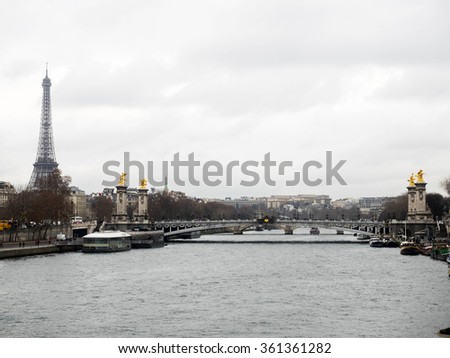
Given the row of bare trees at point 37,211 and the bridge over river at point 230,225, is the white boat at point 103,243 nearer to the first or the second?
the row of bare trees at point 37,211

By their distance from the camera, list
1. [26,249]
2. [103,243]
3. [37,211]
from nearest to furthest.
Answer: [26,249] → [103,243] → [37,211]

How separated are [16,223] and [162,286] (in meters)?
39.4

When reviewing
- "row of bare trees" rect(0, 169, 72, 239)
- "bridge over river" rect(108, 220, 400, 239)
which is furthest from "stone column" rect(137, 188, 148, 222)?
"row of bare trees" rect(0, 169, 72, 239)

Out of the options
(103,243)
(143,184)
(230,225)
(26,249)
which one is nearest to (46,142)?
(143,184)

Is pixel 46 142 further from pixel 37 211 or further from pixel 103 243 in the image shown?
pixel 103 243

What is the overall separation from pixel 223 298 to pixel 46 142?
98521 millimetres

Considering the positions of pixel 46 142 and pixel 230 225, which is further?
pixel 46 142

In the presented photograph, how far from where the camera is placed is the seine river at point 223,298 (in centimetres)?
2591

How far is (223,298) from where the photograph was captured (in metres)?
32.9

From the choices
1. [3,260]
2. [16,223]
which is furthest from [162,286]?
[16,223]

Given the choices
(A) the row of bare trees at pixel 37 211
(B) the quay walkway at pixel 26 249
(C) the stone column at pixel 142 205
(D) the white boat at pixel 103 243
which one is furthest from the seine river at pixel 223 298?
(C) the stone column at pixel 142 205
